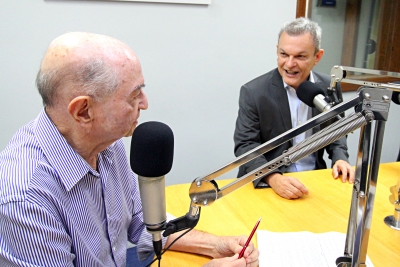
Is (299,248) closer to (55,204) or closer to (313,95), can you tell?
(313,95)

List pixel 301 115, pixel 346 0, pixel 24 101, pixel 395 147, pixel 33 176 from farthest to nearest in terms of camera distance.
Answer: pixel 395 147 < pixel 346 0 < pixel 24 101 < pixel 301 115 < pixel 33 176

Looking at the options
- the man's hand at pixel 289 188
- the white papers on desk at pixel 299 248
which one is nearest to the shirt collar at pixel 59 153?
the white papers on desk at pixel 299 248

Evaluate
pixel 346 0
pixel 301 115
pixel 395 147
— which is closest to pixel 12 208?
pixel 301 115

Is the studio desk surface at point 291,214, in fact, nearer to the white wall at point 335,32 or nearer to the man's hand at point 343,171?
the man's hand at point 343,171

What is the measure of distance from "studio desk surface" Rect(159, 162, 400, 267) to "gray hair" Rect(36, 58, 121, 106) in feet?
1.99

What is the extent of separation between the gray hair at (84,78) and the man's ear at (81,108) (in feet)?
0.05

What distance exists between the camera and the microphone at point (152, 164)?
0.75 metres

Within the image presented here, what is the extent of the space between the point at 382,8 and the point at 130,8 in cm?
233

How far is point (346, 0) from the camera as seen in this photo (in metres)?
3.21

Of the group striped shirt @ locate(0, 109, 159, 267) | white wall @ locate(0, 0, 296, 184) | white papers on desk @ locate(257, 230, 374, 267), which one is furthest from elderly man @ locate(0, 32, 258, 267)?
white wall @ locate(0, 0, 296, 184)

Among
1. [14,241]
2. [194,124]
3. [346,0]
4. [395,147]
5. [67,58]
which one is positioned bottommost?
[395,147]

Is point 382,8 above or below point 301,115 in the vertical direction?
above

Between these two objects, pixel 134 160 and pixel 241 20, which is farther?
pixel 241 20

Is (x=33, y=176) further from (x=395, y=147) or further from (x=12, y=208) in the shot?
(x=395, y=147)
